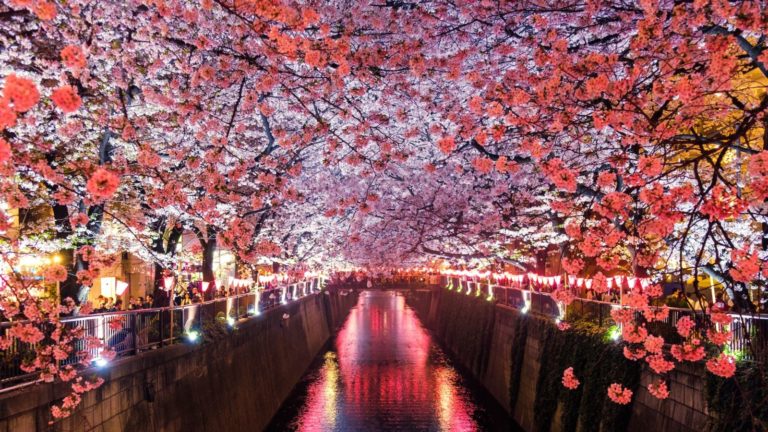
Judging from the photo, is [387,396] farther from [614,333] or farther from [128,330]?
[128,330]

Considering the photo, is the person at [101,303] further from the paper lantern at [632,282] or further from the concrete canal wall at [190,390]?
the paper lantern at [632,282]

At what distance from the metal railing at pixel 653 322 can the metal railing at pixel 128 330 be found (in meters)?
7.58

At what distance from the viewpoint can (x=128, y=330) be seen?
448 inches

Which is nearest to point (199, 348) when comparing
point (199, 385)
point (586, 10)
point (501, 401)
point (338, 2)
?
point (199, 385)

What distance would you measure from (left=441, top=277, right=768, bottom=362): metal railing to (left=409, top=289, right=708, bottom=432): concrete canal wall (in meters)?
0.47

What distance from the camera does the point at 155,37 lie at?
11.1m

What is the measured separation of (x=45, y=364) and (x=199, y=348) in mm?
7493

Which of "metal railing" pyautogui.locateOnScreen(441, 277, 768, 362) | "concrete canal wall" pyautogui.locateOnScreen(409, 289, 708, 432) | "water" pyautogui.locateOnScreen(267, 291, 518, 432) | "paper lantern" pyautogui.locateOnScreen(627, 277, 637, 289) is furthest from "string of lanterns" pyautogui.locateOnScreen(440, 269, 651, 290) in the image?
"water" pyautogui.locateOnScreen(267, 291, 518, 432)

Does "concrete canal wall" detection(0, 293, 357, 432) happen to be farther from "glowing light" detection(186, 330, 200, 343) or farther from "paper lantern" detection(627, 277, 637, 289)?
"paper lantern" detection(627, 277, 637, 289)

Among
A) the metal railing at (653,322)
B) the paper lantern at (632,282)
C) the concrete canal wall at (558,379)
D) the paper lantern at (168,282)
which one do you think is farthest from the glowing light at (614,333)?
the paper lantern at (168,282)

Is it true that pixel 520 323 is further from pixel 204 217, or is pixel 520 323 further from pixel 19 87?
pixel 19 87

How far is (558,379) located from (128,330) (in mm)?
10804

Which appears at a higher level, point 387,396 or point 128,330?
point 128,330

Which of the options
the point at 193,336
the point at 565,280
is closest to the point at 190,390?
the point at 193,336
